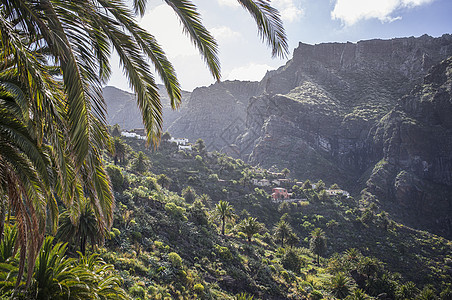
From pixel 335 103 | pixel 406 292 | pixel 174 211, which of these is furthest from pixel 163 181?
pixel 335 103

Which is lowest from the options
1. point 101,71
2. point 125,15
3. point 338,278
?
point 338,278

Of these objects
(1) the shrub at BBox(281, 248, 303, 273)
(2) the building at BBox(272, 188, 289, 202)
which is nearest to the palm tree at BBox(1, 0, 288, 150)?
(1) the shrub at BBox(281, 248, 303, 273)

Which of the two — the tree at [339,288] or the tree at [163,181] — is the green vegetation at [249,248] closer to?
the tree at [339,288]

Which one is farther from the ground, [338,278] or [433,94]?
[433,94]

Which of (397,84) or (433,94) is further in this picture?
(397,84)

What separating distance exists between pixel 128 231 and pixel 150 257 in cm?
344

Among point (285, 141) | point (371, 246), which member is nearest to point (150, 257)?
point (371, 246)

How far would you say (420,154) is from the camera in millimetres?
92438

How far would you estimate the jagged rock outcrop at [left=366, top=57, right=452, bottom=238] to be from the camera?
81.8m

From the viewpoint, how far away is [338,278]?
27.8 meters

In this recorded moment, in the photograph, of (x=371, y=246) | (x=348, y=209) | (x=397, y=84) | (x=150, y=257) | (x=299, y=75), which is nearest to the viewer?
(x=150, y=257)

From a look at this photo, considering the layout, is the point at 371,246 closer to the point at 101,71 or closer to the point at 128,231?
the point at 128,231

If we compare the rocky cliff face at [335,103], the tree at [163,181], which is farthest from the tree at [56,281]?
the rocky cliff face at [335,103]

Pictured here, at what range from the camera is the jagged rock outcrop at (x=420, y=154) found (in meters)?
81.8
